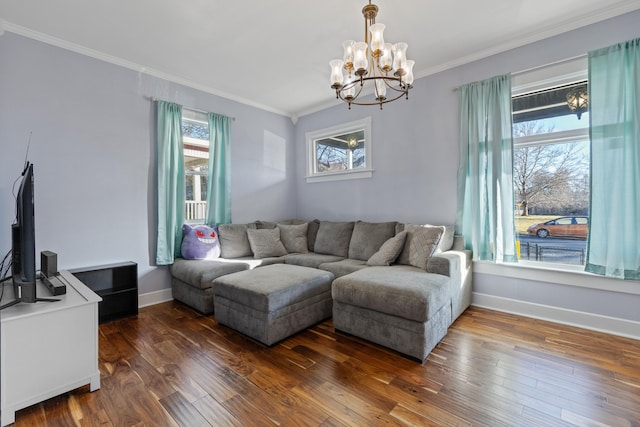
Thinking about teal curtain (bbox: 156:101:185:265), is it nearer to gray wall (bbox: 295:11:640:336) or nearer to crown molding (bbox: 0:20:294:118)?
crown molding (bbox: 0:20:294:118)

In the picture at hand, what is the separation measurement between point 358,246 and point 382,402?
2.06 m

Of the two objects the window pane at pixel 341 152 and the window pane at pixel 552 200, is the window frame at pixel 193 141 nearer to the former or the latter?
the window pane at pixel 341 152

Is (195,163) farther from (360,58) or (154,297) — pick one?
(360,58)

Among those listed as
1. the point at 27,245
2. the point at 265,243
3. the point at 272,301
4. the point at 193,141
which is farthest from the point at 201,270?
the point at 193,141

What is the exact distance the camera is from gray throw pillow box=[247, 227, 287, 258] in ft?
12.6

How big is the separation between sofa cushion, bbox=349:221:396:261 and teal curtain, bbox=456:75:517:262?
79cm

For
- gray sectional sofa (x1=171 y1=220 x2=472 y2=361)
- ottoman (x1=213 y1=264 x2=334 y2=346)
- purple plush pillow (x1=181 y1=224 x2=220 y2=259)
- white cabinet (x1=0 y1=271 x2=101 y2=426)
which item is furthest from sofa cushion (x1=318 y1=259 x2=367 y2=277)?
white cabinet (x1=0 y1=271 x2=101 y2=426)

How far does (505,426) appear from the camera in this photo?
1.45 m

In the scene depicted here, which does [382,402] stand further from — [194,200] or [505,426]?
[194,200]

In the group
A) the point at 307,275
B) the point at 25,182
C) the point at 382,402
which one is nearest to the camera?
the point at 382,402

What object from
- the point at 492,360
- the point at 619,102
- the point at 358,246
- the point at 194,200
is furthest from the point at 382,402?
the point at 194,200

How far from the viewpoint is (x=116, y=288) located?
3.03 m

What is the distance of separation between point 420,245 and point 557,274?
1.24m

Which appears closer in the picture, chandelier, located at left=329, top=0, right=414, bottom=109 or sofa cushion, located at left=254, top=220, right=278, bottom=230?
chandelier, located at left=329, top=0, right=414, bottom=109
